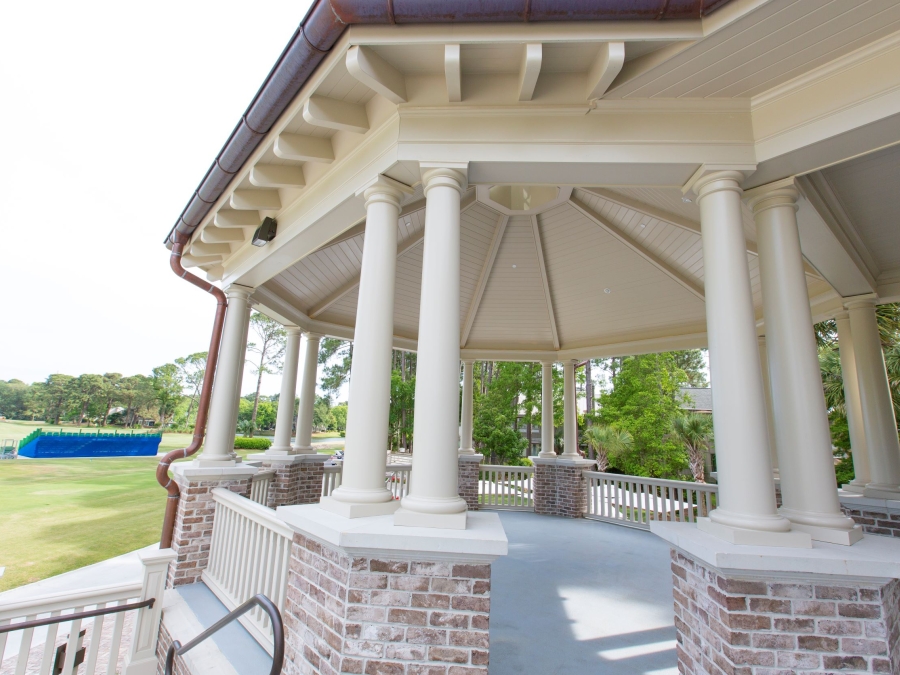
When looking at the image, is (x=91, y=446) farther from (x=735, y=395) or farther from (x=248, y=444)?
(x=735, y=395)

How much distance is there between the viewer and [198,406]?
5926 millimetres

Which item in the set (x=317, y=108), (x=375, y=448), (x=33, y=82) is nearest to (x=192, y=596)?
(x=375, y=448)

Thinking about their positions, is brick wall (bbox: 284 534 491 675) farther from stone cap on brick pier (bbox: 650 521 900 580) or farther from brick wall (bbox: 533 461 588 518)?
brick wall (bbox: 533 461 588 518)

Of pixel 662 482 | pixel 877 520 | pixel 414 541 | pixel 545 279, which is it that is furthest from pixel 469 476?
pixel 414 541

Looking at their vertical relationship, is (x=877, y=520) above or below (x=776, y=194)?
below

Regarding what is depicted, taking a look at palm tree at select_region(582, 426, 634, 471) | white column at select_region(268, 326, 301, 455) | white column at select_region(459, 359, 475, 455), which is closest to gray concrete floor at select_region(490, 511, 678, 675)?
white column at select_region(459, 359, 475, 455)

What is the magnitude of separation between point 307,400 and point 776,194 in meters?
7.72

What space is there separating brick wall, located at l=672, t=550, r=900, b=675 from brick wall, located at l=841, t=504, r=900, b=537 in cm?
326

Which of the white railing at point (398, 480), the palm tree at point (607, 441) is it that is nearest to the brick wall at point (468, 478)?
the white railing at point (398, 480)

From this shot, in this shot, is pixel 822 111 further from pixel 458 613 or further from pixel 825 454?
pixel 458 613

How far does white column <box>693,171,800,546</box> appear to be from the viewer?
2393 mm

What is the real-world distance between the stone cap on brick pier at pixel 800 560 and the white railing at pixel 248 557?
2.84 metres

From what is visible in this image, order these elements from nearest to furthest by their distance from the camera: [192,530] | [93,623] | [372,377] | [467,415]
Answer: [372,377], [93,623], [192,530], [467,415]

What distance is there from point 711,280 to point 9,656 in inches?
316
